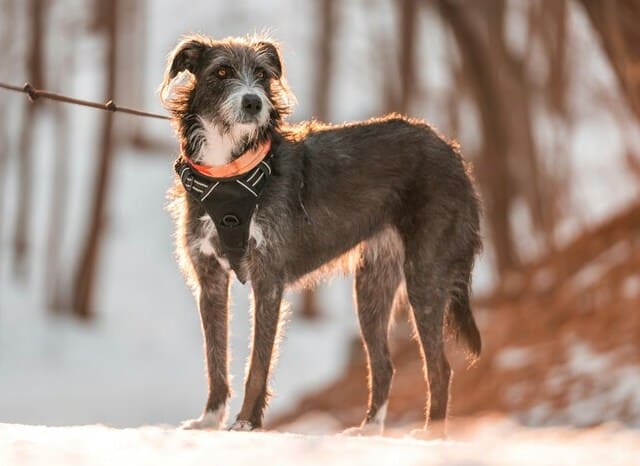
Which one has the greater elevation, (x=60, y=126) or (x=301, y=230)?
(x=60, y=126)

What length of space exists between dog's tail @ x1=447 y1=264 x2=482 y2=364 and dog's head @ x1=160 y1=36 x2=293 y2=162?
6.08ft

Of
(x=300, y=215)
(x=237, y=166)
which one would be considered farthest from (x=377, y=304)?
(x=237, y=166)

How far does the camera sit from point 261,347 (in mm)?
6809

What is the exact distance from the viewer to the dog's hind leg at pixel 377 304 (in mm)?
7938

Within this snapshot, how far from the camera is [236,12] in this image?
38750 mm

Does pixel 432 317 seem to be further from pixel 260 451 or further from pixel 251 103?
pixel 260 451

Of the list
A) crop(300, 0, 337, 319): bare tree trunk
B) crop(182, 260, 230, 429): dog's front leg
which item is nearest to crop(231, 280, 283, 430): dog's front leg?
crop(182, 260, 230, 429): dog's front leg

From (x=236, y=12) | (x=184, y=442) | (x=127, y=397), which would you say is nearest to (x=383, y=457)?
(x=184, y=442)

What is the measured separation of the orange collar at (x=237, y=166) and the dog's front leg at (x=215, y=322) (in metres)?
0.57

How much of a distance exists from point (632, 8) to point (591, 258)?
22.8 feet

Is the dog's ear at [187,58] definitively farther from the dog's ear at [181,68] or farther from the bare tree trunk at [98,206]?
the bare tree trunk at [98,206]

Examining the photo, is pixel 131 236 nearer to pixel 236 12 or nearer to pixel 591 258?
pixel 236 12

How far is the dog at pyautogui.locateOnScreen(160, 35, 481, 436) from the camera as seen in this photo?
678 centimetres

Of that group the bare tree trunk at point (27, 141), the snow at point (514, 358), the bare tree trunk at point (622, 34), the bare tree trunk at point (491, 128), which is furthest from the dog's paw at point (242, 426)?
the bare tree trunk at point (27, 141)
